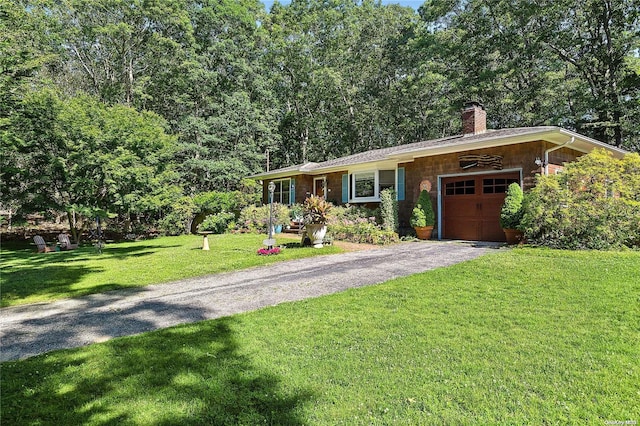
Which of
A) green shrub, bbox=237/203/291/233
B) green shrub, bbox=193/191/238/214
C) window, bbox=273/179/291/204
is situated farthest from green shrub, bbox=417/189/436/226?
green shrub, bbox=193/191/238/214

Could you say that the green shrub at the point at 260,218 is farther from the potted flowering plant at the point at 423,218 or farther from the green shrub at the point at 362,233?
the potted flowering plant at the point at 423,218

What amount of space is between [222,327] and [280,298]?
1.38 m

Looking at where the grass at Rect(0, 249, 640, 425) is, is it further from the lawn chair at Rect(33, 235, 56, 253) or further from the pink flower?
the lawn chair at Rect(33, 235, 56, 253)

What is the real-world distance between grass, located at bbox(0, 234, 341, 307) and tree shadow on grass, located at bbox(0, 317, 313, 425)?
353 cm

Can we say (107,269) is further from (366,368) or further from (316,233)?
(366,368)

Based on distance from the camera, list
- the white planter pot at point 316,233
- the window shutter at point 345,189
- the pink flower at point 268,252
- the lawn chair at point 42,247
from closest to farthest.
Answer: the pink flower at point 268,252 → the white planter pot at point 316,233 → the lawn chair at point 42,247 → the window shutter at point 345,189

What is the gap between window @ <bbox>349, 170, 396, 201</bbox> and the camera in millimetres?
14023

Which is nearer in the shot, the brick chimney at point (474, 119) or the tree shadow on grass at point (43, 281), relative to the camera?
the tree shadow on grass at point (43, 281)

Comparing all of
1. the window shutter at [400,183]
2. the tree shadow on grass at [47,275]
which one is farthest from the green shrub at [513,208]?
the tree shadow on grass at [47,275]

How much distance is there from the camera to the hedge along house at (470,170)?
9.95 meters

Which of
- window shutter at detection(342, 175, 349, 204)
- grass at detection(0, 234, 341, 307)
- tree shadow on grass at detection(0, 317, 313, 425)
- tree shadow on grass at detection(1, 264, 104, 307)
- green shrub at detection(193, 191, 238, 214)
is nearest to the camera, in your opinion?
tree shadow on grass at detection(0, 317, 313, 425)

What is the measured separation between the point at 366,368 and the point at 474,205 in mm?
9951

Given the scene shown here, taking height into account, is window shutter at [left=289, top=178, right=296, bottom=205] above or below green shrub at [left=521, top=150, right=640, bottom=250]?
above

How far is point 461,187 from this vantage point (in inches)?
464
